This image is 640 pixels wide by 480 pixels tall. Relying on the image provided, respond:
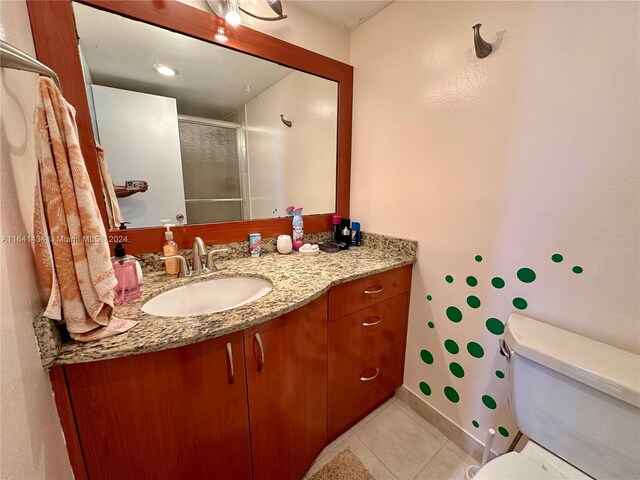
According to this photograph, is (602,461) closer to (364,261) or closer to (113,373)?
(364,261)

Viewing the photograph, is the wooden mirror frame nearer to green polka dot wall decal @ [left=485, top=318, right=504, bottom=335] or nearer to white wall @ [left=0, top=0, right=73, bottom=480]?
white wall @ [left=0, top=0, right=73, bottom=480]

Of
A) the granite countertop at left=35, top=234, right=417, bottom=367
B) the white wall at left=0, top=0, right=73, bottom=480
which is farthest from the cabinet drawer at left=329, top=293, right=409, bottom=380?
the white wall at left=0, top=0, right=73, bottom=480

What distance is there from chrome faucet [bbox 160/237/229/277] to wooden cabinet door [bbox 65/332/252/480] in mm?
466

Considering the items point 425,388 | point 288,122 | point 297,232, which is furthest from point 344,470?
point 288,122

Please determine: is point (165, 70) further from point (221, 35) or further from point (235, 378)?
point (235, 378)

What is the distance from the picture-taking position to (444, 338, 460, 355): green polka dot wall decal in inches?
48.2

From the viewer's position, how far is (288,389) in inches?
36.4

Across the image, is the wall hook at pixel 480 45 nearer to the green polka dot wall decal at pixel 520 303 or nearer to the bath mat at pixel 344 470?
the green polka dot wall decal at pixel 520 303

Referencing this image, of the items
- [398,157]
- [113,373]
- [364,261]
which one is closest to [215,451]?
[113,373]

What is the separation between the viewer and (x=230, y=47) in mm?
1157

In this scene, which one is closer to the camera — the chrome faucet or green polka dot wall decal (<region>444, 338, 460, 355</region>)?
the chrome faucet

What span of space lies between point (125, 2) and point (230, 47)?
384 millimetres

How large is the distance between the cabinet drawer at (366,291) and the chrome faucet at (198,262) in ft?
1.83

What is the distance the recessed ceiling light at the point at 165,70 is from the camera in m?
1.05
